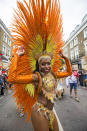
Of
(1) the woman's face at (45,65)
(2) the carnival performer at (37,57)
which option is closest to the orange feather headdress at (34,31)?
(2) the carnival performer at (37,57)

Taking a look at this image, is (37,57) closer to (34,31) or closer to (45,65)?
(45,65)

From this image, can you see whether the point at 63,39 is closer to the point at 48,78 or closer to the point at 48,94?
the point at 48,78

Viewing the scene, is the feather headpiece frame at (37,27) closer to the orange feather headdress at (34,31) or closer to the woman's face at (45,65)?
the orange feather headdress at (34,31)

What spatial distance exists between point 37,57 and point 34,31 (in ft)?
1.44

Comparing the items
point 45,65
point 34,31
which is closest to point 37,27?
point 34,31

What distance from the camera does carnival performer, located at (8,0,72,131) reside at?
4.16ft

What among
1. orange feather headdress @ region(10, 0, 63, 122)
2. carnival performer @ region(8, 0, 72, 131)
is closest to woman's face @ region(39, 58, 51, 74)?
carnival performer @ region(8, 0, 72, 131)

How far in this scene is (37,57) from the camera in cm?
153

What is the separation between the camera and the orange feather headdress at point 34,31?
1.34 m

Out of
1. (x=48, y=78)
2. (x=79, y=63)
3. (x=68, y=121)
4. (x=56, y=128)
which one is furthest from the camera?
(x=79, y=63)

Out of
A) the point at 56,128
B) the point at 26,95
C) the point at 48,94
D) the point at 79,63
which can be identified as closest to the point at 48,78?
the point at 48,94

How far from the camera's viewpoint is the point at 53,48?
160cm

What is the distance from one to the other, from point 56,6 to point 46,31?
1.58 feet

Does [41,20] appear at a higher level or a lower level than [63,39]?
higher
